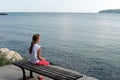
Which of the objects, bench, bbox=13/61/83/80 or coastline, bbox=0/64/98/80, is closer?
bench, bbox=13/61/83/80

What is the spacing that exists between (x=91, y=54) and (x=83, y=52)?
1.38 meters

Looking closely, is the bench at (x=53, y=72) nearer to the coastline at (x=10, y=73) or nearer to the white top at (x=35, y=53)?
the white top at (x=35, y=53)

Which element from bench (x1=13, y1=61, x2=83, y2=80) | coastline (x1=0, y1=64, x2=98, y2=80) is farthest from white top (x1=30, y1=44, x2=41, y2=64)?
coastline (x1=0, y1=64, x2=98, y2=80)

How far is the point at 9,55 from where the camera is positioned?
12297 mm

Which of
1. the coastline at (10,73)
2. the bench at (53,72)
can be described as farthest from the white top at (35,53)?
the coastline at (10,73)

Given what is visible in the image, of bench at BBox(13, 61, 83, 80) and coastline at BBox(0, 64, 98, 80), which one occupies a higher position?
bench at BBox(13, 61, 83, 80)

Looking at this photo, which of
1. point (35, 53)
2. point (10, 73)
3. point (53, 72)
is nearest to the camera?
point (53, 72)

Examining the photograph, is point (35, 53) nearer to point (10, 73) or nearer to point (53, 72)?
point (53, 72)

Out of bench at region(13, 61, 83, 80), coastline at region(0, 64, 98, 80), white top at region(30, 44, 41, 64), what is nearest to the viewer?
bench at region(13, 61, 83, 80)

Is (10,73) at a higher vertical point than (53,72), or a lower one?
lower

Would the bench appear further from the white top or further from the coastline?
Answer: the coastline

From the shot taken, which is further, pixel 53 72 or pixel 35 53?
pixel 35 53

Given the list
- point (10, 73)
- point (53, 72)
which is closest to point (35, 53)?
point (53, 72)

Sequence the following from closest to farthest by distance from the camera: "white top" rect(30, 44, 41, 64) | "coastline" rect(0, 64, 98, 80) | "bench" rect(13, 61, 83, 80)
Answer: "bench" rect(13, 61, 83, 80), "white top" rect(30, 44, 41, 64), "coastline" rect(0, 64, 98, 80)
